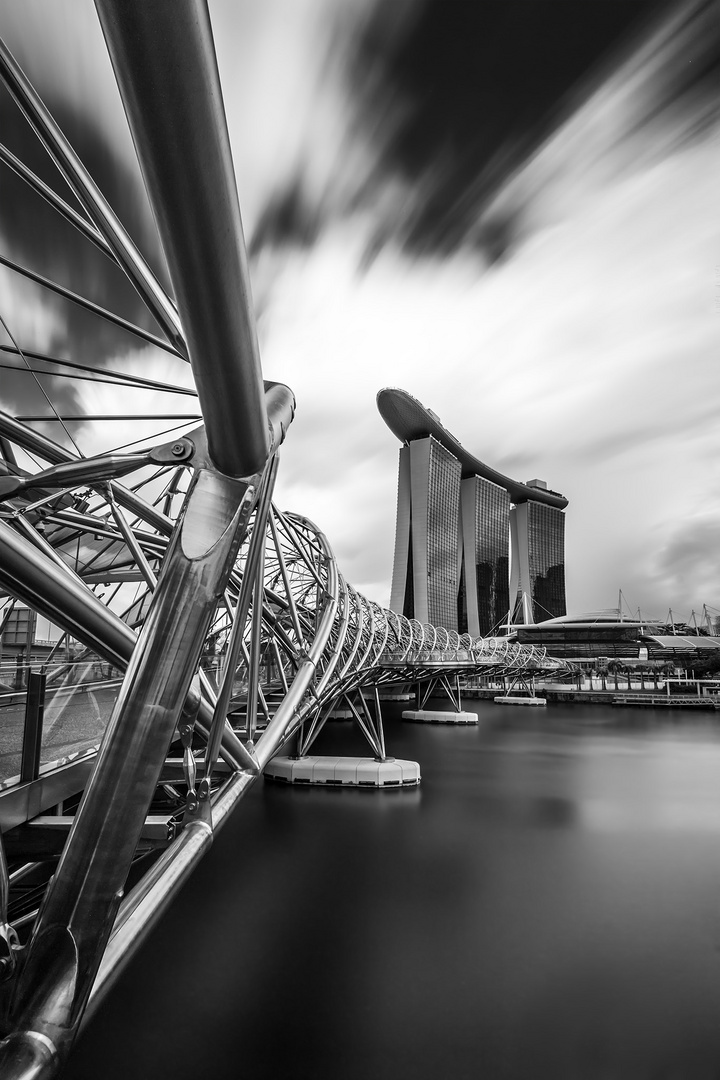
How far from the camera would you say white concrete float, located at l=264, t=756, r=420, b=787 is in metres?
25.9

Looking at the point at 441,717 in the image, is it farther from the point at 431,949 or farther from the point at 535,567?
the point at 535,567

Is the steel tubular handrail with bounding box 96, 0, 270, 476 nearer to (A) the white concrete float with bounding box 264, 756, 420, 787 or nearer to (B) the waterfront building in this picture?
(A) the white concrete float with bounding box 264, 756, 420, 787

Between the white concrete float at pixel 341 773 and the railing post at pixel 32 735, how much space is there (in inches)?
821

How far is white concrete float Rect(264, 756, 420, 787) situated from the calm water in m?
0.84

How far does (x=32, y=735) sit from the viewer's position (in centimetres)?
623

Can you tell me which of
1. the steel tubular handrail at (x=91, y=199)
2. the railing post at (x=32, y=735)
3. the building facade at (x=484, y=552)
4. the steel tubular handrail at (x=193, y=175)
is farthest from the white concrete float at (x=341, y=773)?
the building facade at (x=484, y=552)

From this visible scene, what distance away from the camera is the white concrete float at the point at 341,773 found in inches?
1019

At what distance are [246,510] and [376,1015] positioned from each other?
36.9 ft

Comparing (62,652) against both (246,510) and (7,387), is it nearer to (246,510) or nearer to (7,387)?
(7,387)

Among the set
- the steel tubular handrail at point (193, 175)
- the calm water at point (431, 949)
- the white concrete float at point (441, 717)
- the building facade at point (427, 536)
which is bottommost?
the calm water at point (431, 949)

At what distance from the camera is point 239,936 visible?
13.6 metres

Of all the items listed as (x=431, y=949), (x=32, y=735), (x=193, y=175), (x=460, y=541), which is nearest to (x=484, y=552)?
(x=460, y=541)

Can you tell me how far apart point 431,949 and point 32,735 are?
10.5m

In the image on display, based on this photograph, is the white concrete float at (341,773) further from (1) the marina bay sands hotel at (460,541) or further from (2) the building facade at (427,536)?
(1) the marina bay sands hotel at (460,541)
